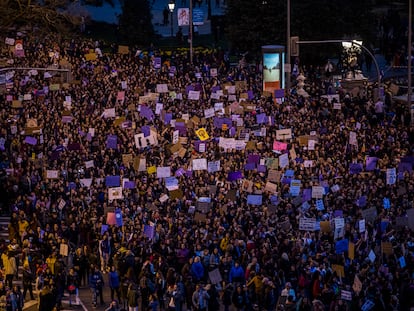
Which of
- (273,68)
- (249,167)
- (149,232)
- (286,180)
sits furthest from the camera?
(273,68)

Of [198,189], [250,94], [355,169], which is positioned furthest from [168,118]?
[355,169]

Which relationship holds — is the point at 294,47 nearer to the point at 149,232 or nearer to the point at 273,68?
the point at 273,68

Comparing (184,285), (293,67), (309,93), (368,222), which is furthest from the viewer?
(293,67)

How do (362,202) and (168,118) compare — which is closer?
(362,202)

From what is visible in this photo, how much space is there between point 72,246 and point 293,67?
74.3 ft

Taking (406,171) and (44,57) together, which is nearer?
(406,171)

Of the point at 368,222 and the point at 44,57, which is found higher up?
the point at 44,57

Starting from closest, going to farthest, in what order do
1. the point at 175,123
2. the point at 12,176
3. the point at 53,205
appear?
the point at 53,205 < the point at 12,176 < the point at 175,123

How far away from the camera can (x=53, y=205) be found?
31.7 meters

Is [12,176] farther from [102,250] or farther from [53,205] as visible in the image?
[102,250]

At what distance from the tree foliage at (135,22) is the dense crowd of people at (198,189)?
60.1ft

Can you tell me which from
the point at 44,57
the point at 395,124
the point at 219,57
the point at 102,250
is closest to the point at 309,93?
the point at 395,124

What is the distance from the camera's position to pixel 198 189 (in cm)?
3161

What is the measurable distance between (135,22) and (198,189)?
34481 millimetres
